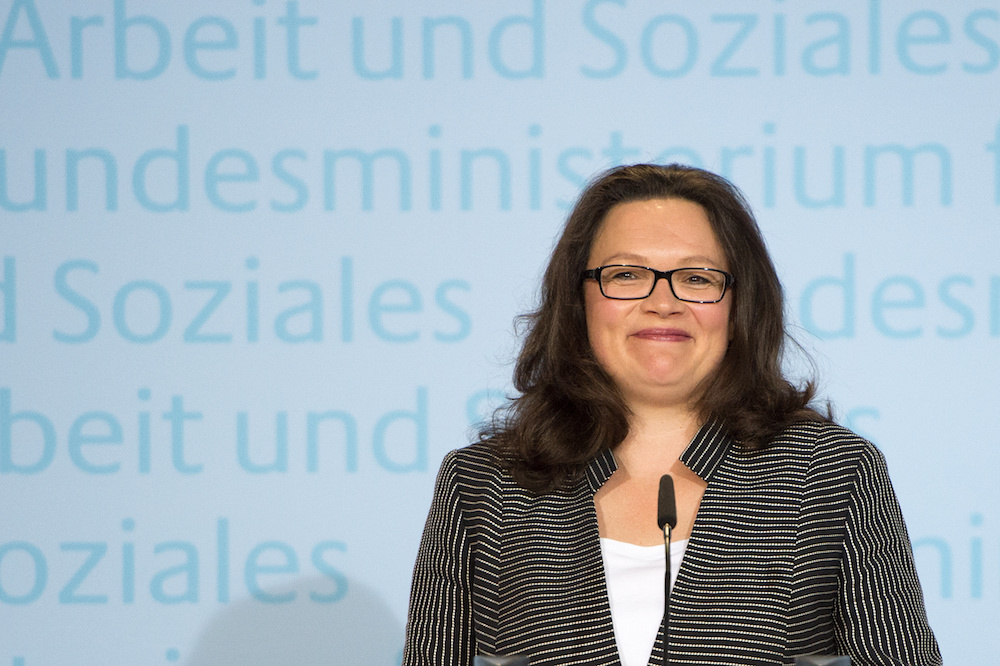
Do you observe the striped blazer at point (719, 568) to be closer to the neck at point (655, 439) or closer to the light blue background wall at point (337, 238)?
the neck at point (655, 439)

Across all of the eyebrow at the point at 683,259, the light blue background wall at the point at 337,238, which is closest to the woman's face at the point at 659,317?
the eyebrow at the point at 683,259

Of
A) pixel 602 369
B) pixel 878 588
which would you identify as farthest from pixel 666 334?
pixel 878 588

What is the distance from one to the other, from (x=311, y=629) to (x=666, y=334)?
1.47 m

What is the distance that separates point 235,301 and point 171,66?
62 centimetres

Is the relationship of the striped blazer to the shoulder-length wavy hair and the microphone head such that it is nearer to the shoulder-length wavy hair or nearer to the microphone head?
the shoulder-length wavy hair

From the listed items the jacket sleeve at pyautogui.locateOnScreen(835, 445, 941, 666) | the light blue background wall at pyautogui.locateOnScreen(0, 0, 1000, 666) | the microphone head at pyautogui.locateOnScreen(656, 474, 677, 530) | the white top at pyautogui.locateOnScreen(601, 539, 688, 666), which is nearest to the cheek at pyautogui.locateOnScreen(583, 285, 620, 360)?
the white top at pyautogui.locateOnScreen(601, 539, 688, 666)

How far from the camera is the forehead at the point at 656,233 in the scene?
1.77 meters

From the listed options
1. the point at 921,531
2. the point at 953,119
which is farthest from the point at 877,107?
the point at 921,531

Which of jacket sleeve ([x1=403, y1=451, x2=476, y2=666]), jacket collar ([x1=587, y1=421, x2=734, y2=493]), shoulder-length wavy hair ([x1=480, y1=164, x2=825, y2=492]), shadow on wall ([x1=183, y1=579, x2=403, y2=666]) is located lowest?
shadow on wall ([x1=183, y1=579, x2=403, y2=666])

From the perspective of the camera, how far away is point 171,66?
2.81 m

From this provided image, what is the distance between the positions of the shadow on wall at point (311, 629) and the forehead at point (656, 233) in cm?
130

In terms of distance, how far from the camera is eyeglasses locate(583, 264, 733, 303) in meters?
1.74

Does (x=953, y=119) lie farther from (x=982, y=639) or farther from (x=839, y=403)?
(x=982, y=639)

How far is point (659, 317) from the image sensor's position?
172 cm
